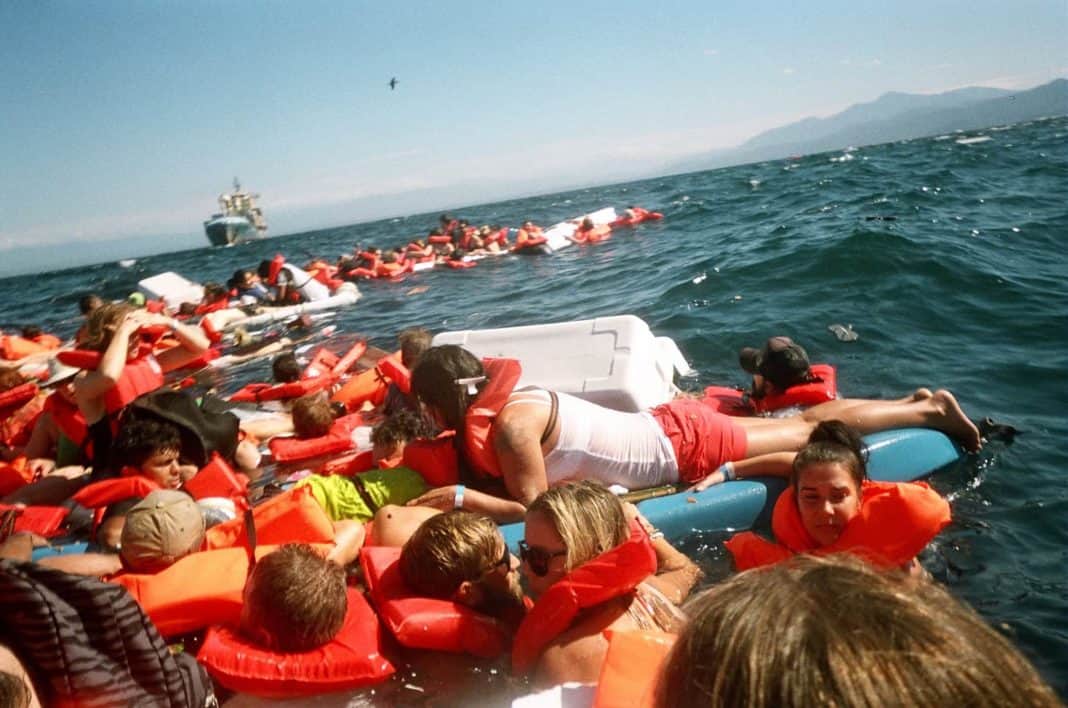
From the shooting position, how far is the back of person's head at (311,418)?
545cm

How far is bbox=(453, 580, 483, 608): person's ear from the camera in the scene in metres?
2.79

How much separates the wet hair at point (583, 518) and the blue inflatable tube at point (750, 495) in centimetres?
107

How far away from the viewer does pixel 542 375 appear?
5191 mm

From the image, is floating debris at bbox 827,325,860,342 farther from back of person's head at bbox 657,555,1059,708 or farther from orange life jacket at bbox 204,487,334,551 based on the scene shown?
back of person's head at bbox 657,555,1059,708

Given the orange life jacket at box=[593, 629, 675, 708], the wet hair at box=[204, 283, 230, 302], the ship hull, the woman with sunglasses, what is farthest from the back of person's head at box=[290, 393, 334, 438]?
the ship hull

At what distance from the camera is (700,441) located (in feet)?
Answer: 13.4

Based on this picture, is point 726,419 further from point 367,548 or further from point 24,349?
point 24,349

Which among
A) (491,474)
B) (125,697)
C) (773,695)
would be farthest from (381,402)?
(773,695)

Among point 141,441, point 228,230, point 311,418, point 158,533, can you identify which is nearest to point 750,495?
point 158,533

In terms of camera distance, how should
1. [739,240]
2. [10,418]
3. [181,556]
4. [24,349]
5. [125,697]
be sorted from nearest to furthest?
[125,697], [181,556], [10,418], [24,349], [739,240]

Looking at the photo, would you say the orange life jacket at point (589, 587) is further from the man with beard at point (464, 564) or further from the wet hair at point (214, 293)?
the wet hair at point (214, 293)

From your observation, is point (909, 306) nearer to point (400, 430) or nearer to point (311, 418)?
point (400, 430)

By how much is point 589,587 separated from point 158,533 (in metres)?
2.02

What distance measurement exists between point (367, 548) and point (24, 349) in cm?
1046
